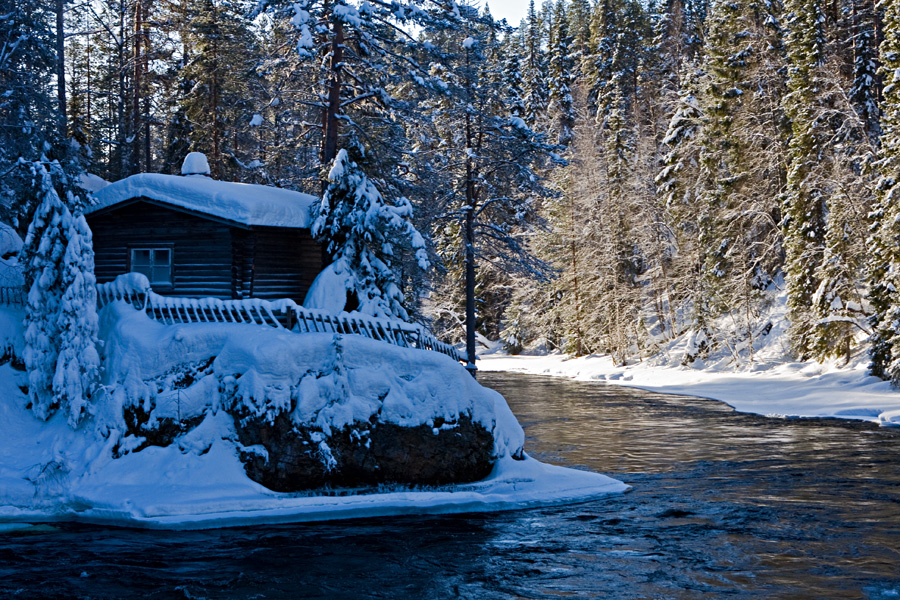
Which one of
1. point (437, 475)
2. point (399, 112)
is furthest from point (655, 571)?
point (399, 112)

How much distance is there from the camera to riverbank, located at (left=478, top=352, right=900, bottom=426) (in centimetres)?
2378

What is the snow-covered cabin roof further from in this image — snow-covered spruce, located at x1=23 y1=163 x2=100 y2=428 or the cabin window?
snow-covered spruce, located at x1=23 y1=163 x2=100 y2=428

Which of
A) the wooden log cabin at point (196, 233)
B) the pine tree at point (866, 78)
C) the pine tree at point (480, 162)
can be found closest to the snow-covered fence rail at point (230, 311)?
the wooden log cabin at point (196, 233)

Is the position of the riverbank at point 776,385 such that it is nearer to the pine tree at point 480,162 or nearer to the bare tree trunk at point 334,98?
the pine tree at point 480,162

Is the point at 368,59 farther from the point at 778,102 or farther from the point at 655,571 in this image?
the point at 778,102

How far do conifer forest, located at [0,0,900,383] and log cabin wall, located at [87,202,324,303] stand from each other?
132cm

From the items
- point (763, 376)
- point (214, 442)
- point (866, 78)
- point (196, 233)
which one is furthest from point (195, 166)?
point (866, 78)

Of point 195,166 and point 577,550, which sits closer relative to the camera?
point 577,550

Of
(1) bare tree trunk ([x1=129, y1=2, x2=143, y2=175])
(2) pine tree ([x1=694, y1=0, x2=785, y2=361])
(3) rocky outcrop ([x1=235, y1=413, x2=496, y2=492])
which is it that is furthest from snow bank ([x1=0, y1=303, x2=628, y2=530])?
(2) pine tree ([x1=694, y1=0, x2=785, y2=361])

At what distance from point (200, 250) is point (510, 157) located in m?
14.3

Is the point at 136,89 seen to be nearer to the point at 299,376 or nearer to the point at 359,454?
the point at 299,376

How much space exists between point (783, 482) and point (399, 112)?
15570mm

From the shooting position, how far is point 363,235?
62.9 ft

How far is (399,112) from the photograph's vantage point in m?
23.7
